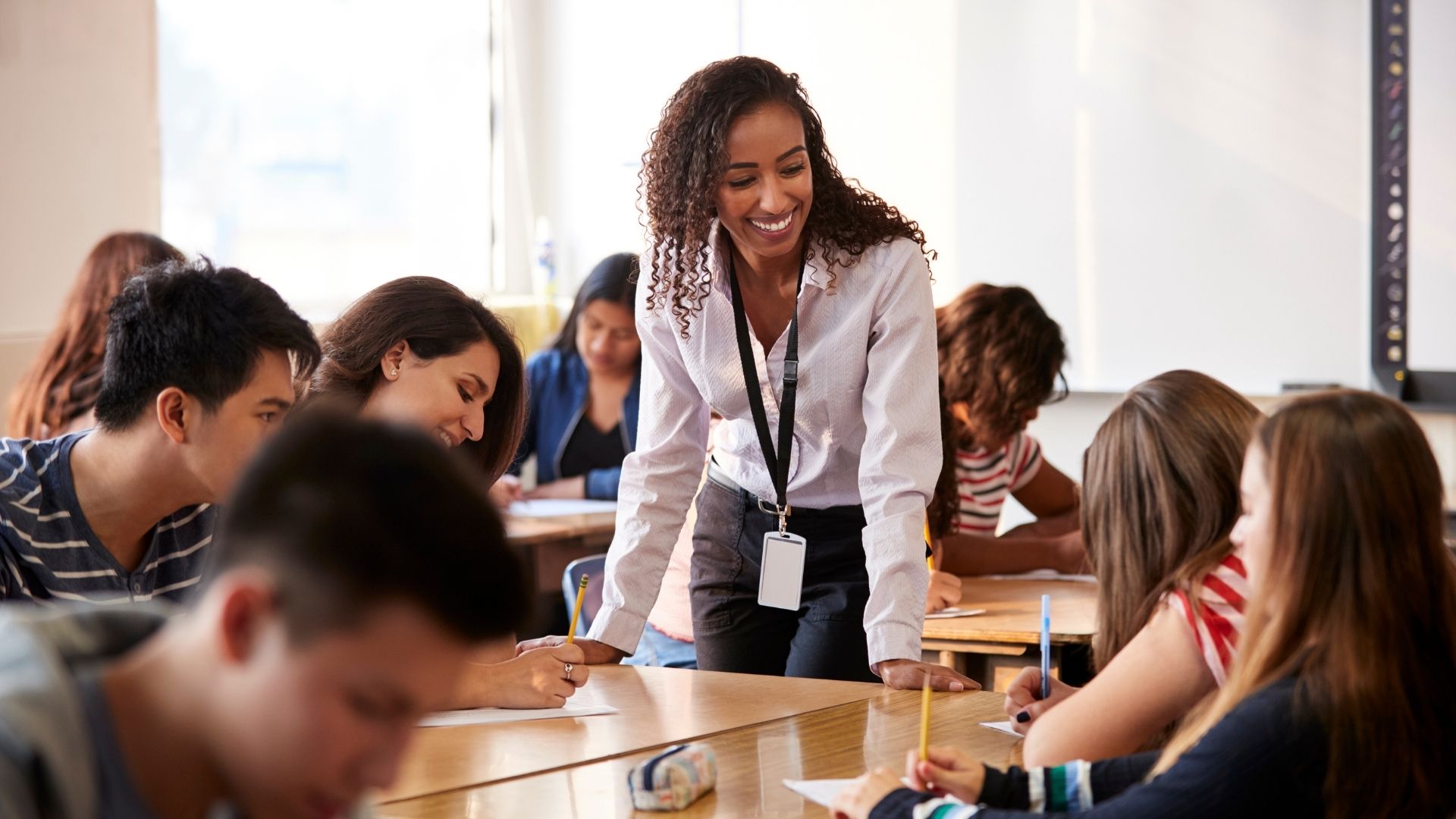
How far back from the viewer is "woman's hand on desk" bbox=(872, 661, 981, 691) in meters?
2.07

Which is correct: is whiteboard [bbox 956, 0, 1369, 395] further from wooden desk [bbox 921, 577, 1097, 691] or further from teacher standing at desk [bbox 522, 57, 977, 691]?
teacher standing at desk [bbox 522, 57, 977, 691]

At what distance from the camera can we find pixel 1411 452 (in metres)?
1.30

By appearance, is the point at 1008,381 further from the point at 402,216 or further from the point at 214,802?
the point at 402,216

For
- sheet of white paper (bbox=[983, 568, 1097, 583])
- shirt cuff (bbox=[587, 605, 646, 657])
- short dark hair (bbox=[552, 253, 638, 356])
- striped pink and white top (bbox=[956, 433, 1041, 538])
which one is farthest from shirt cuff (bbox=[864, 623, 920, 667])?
short dark hair (bbox=[552, 253, 638, 356])

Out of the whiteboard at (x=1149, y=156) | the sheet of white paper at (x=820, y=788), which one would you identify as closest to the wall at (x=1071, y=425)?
the whiteboard at (x=1149, y=156)

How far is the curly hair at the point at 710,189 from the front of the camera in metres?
2.26

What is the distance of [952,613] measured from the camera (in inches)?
113

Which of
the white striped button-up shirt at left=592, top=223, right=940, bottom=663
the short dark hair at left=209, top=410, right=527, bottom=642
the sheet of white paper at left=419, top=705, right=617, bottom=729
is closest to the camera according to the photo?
the short dark hair at left=209, top=410, right=527, bottom=642

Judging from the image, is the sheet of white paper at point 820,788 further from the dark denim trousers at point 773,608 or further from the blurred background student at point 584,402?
the blurred background student at point 584,402

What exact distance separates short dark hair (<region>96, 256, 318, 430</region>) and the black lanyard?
2.49 ft

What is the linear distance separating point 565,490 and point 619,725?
8.95 ft

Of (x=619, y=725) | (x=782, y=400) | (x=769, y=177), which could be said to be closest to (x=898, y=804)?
(x=619, y=725)

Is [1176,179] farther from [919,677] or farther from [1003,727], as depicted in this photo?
[1003,727]

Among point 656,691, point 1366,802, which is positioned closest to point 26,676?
point 1366,802
